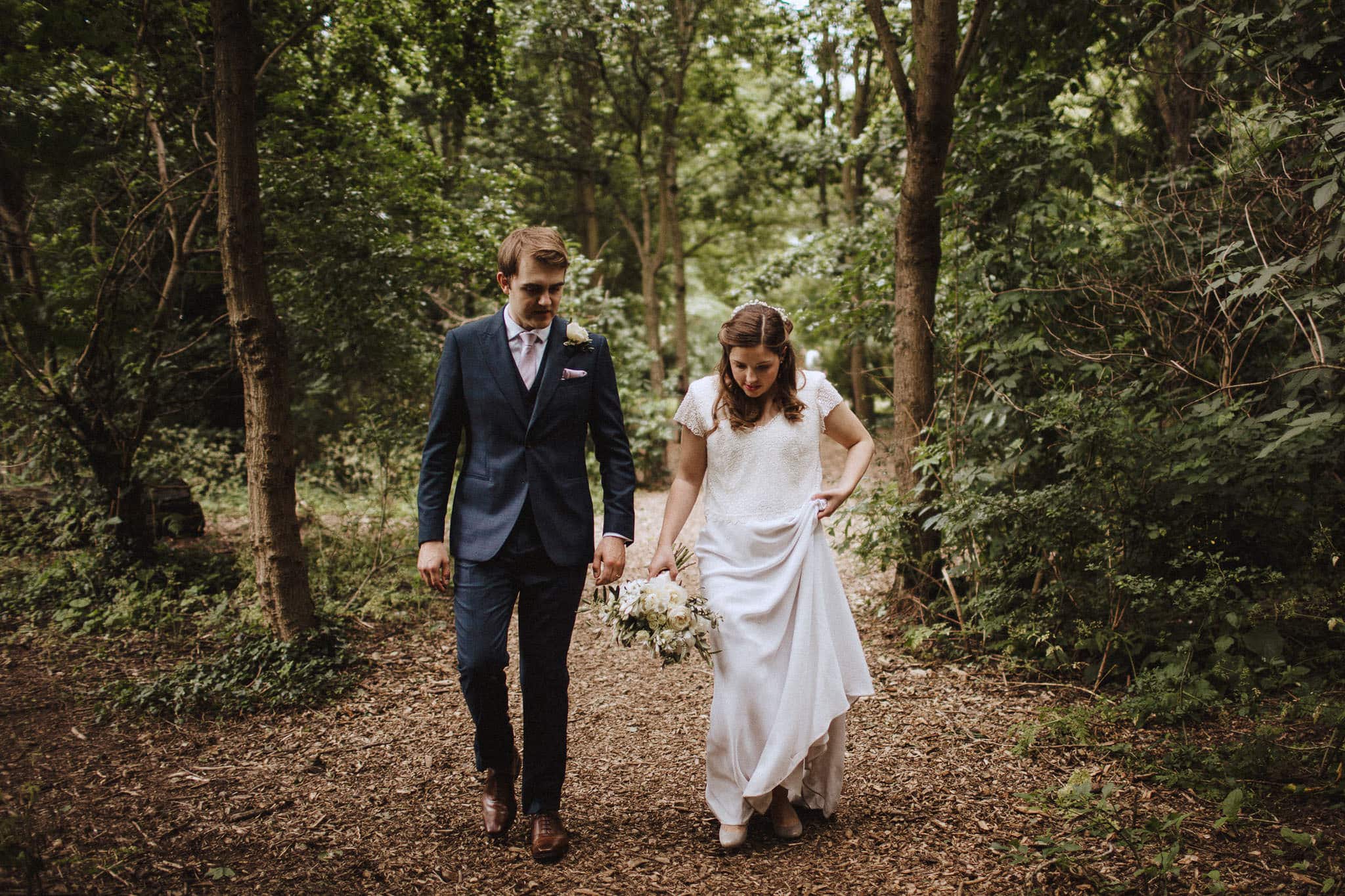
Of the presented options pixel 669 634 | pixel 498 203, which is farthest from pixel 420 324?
pixel 669 634

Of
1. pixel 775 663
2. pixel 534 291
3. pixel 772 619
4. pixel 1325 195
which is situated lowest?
pixel 775 663

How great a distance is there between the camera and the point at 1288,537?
421cm

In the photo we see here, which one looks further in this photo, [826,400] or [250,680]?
[250,680]

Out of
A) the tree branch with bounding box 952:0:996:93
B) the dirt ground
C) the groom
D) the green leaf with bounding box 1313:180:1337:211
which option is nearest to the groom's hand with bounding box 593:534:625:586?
the groom

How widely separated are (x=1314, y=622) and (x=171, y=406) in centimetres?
797

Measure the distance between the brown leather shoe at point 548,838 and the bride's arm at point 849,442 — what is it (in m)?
1.50

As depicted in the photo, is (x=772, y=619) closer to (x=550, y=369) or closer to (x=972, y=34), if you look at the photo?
(x=550, y=369)

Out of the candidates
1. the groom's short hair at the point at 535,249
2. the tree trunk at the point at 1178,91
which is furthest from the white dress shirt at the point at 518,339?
the tree trunk at the point at 1178,91

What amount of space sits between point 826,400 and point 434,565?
163 centimetres

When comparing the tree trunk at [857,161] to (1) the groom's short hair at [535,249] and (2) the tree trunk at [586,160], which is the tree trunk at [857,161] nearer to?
(2) the tree trunk at [586,160]

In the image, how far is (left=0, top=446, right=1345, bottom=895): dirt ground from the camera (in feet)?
9.15

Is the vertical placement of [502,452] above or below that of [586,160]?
below

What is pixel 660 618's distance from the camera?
114 inches

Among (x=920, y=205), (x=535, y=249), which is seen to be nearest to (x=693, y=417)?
(x=535, y=249)
